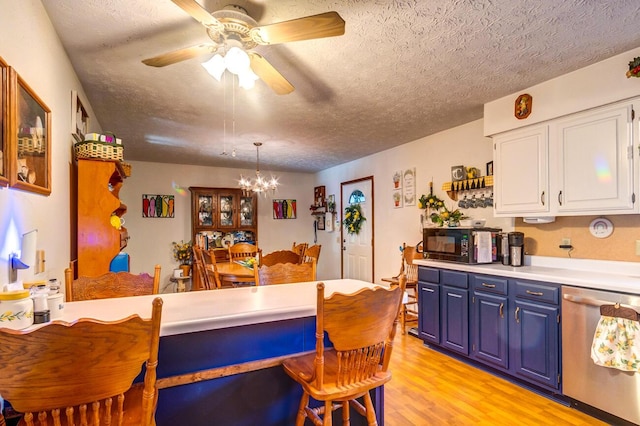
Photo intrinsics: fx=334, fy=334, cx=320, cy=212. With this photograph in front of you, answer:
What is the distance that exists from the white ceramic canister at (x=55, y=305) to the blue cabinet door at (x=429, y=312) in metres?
3.07

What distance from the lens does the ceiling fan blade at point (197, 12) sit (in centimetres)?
147

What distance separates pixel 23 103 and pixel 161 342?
3.91ft

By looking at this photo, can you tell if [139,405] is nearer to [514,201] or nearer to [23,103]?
[23,103]

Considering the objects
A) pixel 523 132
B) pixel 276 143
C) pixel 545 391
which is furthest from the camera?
pixel 276 143

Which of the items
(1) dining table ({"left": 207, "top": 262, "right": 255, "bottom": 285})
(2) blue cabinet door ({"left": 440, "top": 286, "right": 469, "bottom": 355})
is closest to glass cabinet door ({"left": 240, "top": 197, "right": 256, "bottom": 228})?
(1) dining table ({"left": 207, "top": 262, "right": 255, "bottom": 285})

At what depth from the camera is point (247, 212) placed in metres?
6.69

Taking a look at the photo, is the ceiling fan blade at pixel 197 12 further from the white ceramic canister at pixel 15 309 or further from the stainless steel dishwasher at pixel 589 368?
the stainless steel dishwasher at pixel 589 368

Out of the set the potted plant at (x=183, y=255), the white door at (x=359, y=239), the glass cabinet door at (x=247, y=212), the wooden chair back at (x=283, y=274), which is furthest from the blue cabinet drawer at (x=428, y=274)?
the potted plant at (x=183, y=255)

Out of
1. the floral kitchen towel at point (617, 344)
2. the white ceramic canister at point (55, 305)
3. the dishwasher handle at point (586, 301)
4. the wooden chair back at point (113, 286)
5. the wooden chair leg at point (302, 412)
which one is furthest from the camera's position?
the dishwasher handle at point (586, 301)

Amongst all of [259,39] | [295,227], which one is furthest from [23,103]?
[295,227]

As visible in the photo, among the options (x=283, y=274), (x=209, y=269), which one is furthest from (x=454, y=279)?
(x=209, y=269)

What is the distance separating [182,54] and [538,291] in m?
2.94

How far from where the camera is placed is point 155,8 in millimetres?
1814

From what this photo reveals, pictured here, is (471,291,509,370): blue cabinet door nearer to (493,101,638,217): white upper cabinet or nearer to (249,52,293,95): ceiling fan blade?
(493,101,638,217): white upper cabinet
